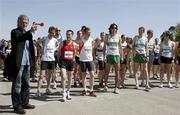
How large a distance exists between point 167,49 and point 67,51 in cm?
443

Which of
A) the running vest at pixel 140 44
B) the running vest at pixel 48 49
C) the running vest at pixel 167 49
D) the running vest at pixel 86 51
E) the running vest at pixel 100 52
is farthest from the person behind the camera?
the running vest at pixel 100 52

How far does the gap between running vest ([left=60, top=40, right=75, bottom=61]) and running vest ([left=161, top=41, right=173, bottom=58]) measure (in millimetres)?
4135

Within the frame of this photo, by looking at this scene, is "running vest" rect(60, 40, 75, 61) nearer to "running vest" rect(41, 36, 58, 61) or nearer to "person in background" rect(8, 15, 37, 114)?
"running vest" rect(41, 36, 58, 61)

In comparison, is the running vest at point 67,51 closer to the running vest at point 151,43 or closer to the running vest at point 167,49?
the running vest at point 167,49

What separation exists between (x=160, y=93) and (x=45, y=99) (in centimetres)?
386

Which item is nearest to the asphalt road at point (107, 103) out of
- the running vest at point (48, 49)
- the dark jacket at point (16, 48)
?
the dark jacket at point (16, 48)

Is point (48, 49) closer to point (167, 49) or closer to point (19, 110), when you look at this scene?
point (19, 110)

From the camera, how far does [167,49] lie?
12.6 metres

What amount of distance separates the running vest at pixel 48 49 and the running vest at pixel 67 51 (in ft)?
2.04

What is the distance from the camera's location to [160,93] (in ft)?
37.1

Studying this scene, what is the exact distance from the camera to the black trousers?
8.05 metres

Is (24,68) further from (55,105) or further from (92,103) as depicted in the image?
(92,103)

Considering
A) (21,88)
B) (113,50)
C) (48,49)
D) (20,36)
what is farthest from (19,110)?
(113,50)

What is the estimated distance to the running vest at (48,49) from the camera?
33.8ft
